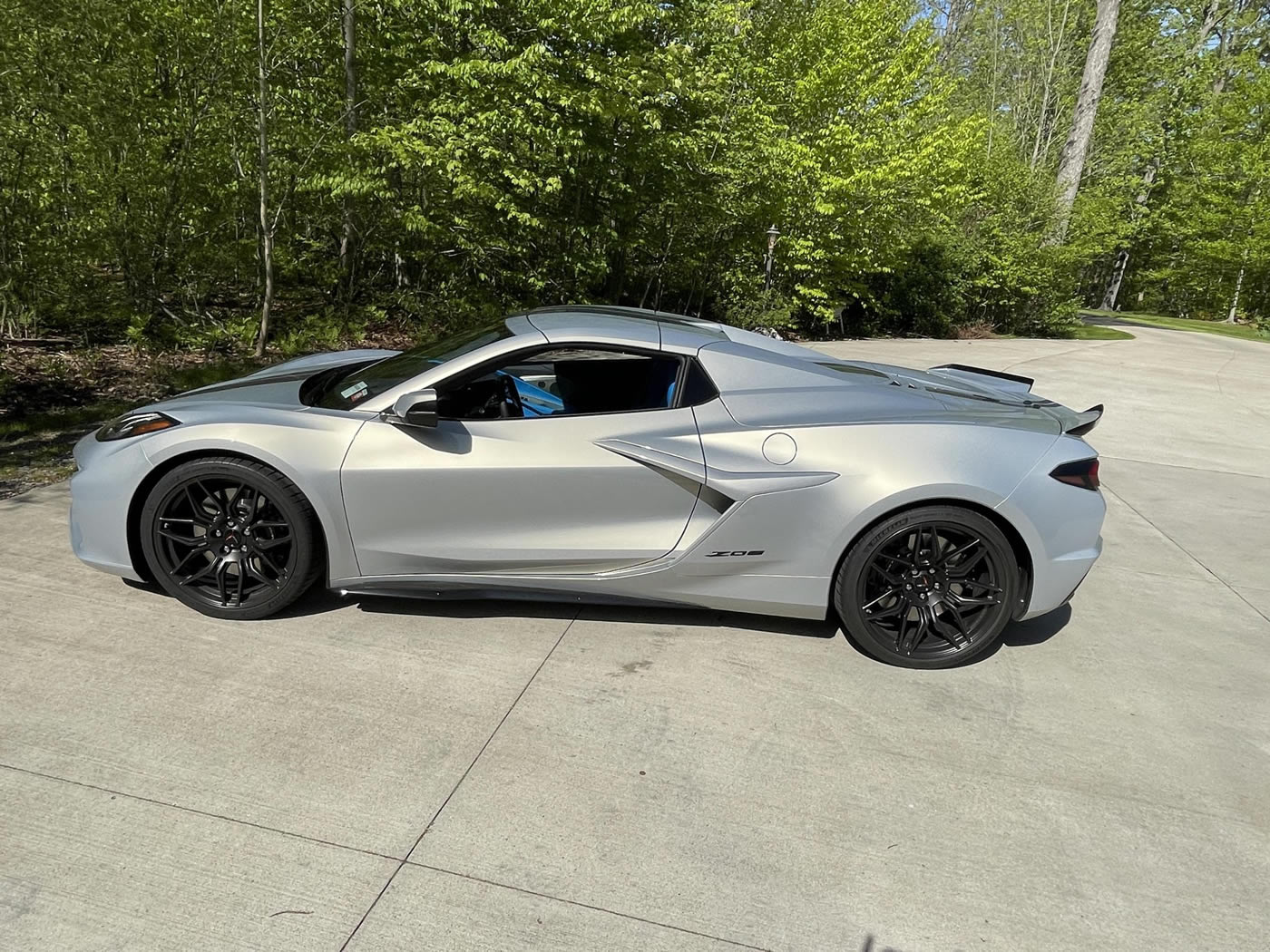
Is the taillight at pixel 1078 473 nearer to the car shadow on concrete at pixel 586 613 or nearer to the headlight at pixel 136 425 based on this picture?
the car shadow on concrete at pixel 586 613

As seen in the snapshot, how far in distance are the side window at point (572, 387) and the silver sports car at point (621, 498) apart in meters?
0.01

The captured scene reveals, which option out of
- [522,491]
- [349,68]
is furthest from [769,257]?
[522,491]

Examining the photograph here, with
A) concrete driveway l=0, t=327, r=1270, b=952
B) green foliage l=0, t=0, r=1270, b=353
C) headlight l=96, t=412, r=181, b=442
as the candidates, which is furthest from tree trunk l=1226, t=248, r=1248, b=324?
headlight l=96, t=412, r=181, b=442

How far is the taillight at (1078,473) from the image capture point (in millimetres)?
3258

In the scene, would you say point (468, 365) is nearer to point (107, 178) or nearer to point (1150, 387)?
point (107, 178)

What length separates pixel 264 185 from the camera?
8195mm

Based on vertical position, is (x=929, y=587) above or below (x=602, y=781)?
above

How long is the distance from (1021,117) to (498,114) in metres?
26.6

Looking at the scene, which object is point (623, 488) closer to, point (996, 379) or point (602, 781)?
point (602, 781)

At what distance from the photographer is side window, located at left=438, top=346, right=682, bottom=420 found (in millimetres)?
3312

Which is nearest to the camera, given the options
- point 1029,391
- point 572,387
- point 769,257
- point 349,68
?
point 572,387

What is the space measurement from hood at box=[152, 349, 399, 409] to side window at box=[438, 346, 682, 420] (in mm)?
738

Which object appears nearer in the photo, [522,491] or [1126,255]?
[522,491]

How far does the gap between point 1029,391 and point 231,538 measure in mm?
3760
